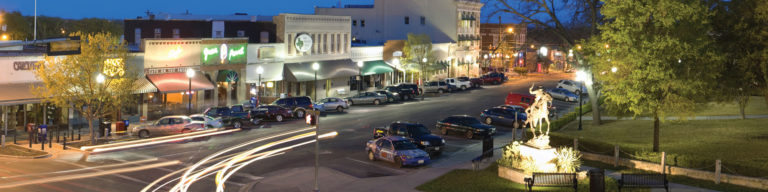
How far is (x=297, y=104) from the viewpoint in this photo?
5072cm

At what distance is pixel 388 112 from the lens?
54031 mm

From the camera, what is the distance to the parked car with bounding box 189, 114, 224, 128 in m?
41.8

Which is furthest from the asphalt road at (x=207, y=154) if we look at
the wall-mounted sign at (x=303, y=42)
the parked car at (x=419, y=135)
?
the wall-mounted sign at (x=303, y=42)

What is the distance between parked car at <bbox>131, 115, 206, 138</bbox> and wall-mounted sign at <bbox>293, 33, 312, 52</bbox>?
851 inches

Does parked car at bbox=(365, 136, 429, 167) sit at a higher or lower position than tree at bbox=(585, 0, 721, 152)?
lower

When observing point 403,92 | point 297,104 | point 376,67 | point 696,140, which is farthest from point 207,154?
point 376,67

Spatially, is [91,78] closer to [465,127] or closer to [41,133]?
[41,133]

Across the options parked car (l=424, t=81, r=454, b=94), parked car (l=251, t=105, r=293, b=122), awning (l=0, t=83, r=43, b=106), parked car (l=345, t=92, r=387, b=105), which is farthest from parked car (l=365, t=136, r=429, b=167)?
parked car (l=424, t=81, r=454, b=94)

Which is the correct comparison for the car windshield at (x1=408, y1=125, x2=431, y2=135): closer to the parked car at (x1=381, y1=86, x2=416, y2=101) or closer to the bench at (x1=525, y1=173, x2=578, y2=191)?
the bench at (x1=525, y1=173, x2=578, y2=191)

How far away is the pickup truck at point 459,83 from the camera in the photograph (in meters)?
76.6

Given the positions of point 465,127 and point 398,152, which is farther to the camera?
point 465,127

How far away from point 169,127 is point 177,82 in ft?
29.2

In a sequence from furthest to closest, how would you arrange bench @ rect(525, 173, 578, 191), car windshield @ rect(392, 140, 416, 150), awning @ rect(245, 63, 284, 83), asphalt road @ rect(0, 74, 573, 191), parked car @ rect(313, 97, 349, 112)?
awning @ rect(245, 63, 284, 83), parked car @ rect(313, 97, 349, 112), car windshield @ rect(392, 140, 416, 150), asphalt road @ rect(0, 74, 573, 191), bench @ rect(525, 173, 578, 191)

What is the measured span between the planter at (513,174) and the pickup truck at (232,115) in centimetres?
2021
